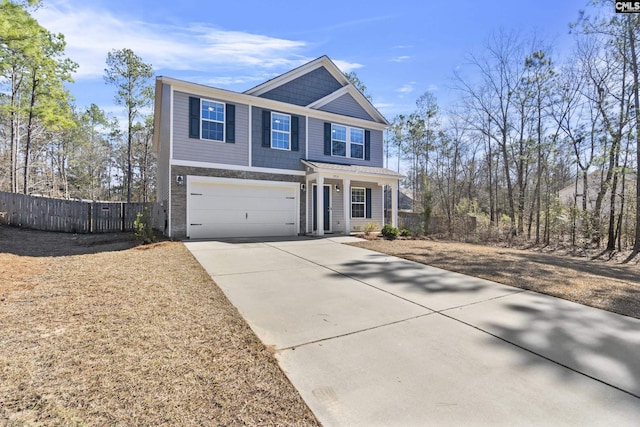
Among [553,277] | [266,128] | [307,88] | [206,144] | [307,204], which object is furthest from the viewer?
[307,88]

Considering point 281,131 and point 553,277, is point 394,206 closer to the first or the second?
point 281,131

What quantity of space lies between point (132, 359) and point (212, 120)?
31.9 feet

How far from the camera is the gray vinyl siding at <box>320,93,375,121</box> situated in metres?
13.6

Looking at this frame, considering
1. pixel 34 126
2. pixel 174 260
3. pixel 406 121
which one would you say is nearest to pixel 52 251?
pixel 174 260

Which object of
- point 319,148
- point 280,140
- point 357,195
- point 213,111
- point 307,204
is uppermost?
point 213,111

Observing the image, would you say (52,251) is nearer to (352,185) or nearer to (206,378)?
(206,378)

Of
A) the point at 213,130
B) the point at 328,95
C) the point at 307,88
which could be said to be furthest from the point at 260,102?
the point at 328,95

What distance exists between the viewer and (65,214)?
12305 mm

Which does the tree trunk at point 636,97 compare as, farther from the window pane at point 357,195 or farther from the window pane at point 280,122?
the window pane at point 280,122

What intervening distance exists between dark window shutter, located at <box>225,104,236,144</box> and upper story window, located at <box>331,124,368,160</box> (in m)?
4.44

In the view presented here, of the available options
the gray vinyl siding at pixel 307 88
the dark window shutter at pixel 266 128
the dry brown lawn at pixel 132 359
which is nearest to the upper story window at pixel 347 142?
the gray vinyl siding at pixel 307 88

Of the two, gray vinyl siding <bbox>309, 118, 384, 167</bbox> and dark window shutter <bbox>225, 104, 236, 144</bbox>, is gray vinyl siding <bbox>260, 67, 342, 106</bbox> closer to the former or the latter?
gray vinyl siding <bbox>309, 118, 384, 167</bbox>

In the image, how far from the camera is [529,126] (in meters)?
15.6

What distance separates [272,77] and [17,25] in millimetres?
7637
